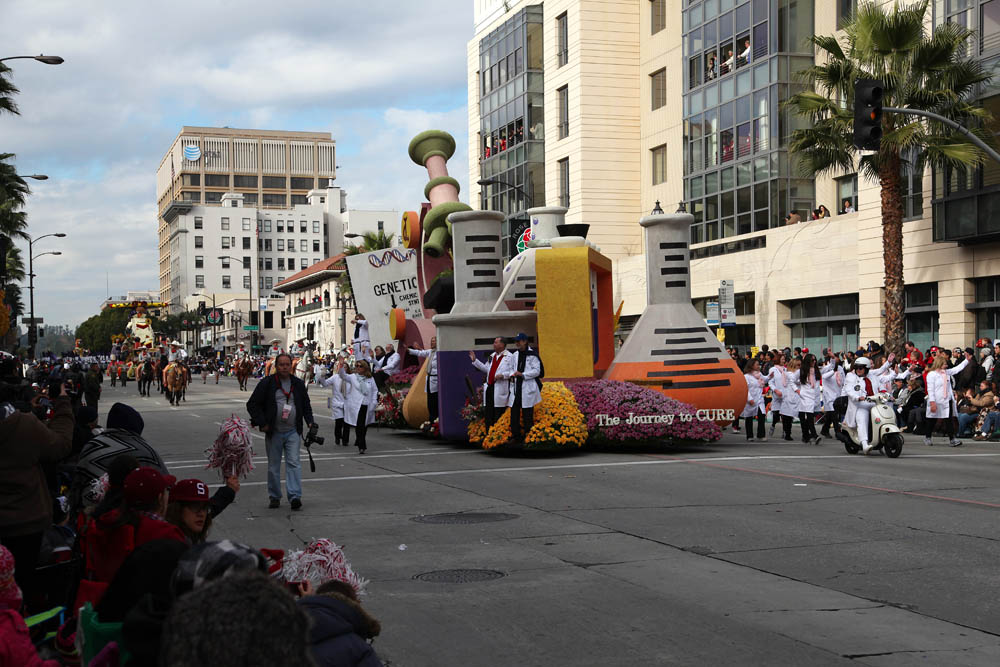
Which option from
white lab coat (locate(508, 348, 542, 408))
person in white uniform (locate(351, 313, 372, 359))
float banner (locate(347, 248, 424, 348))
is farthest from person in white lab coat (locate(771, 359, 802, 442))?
person in white uniform (locate(351, 313, 372, 359))

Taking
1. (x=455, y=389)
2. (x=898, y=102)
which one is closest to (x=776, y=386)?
(x=455, y=389)

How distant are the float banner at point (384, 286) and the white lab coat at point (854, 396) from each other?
39.6ft

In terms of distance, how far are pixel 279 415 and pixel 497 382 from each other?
5.81m

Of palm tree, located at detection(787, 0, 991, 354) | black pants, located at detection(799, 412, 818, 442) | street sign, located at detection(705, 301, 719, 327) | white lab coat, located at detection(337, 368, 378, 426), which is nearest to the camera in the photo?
white lab coat, located at detection(337, 368, 378, 426)

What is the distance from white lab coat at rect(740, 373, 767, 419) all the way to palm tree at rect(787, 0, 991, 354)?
646 cm

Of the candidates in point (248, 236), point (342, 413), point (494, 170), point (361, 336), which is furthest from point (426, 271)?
point (248, 236)

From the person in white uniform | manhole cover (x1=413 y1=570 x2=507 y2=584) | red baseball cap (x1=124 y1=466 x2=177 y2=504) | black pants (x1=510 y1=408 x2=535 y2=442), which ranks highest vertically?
the person in white uniform

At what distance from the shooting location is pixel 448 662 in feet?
20.3

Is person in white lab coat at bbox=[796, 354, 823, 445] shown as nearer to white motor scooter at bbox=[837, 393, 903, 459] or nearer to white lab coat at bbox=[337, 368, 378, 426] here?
white motor scooter at bbox=[837, 393, 903, 459]

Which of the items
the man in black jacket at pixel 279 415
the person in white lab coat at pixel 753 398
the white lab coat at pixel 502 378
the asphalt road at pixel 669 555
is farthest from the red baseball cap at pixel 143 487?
the person in white lab coat at pixel 753 398

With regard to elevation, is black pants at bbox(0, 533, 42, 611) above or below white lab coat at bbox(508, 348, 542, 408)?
below

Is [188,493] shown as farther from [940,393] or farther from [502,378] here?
[940,393]

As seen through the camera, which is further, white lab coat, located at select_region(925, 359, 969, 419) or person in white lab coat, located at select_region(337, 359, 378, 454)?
white lab coat, located at select_region(925, 359, 969, 419)

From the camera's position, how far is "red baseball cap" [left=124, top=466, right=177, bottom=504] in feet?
16.9
